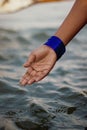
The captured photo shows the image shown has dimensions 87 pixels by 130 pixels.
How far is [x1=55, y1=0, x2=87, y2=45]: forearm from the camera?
2.92 metres

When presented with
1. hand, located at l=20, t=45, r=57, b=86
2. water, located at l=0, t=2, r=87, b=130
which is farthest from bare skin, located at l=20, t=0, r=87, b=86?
water, located at l=0, t=2, r=87, b=130

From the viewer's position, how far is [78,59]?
503 centimetres

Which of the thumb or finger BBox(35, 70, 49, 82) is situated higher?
the thumb

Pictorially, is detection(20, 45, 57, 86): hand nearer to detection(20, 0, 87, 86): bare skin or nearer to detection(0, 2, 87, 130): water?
detection(20, 0, 87, 86): bare skin

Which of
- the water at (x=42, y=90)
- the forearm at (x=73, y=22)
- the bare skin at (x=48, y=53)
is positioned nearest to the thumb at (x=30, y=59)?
the bare skin at (x=48, y=53)

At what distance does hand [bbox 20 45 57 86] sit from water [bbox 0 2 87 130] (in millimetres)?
390

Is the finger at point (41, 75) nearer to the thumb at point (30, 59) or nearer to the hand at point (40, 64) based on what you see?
the hand at point (40, 64)

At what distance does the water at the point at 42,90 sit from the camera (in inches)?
118

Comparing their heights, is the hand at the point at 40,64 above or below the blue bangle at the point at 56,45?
below

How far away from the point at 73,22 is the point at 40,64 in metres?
0.46

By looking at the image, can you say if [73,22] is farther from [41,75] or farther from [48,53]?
[41,75]

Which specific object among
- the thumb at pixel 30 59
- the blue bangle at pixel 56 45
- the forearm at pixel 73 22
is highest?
the forearm at pixel 73 22

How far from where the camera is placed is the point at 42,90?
3.81 m

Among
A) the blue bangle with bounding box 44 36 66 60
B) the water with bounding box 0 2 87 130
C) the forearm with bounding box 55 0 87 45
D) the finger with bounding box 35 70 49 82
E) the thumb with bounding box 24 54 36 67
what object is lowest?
the water with bounding box 0 2 87 130
